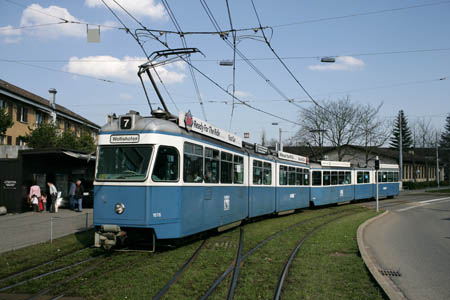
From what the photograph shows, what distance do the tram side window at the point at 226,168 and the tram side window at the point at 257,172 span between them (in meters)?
2.68

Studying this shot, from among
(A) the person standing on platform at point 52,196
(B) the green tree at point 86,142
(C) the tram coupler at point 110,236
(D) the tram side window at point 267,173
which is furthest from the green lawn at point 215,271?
(B) the green tree at point 86,142

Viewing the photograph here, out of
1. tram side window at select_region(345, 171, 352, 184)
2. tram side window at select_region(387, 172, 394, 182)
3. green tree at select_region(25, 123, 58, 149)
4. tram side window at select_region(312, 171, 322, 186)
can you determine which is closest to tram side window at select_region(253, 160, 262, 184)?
tram side window at select_region(312, 171, 322, 186)

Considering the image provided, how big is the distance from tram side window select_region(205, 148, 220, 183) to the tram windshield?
6.86 ft

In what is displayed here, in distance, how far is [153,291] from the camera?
20.2 feet

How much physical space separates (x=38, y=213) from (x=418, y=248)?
50.8 ft

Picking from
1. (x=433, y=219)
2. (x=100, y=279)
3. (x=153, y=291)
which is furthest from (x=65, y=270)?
(x=433, y=219)

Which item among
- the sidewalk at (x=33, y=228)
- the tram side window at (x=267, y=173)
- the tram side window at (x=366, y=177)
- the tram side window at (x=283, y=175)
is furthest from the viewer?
the tram side window at (x=366, y=177)

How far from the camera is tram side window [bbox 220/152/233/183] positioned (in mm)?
11516

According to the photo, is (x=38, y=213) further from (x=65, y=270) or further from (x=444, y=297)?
(x=444, y=297)

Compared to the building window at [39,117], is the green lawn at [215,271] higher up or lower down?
lower down

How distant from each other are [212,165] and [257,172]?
15.1 feet

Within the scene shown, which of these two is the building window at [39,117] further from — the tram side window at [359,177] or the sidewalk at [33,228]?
the tram side window at [359,177]

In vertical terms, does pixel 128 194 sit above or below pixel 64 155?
below

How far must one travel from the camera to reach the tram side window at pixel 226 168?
37.8 ft
